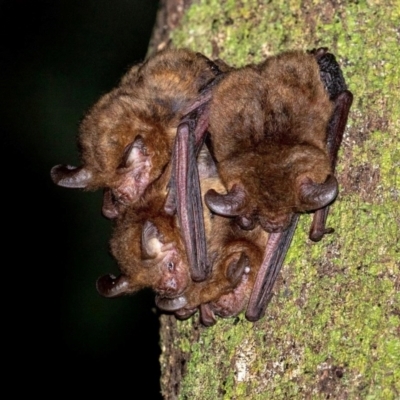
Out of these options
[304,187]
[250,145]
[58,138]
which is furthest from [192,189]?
[58,138]

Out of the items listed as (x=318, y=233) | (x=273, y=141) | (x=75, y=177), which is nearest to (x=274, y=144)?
(x=273, y=141)

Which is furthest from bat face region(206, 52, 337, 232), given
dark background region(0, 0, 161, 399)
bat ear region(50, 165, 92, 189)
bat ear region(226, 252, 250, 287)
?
dark background region(0, 0, 161, 399)

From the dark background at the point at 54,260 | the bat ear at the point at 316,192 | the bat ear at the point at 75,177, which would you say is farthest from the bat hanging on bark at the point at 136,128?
the dark background at the point at 54,260

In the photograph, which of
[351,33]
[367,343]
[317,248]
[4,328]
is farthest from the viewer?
[4,328]

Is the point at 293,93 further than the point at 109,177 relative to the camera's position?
No

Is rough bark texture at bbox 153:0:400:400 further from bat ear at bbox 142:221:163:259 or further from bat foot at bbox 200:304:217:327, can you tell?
bat ear at bbox 142:221:163:259

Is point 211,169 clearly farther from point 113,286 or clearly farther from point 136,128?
point 113,286

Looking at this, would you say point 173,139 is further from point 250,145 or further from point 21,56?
point 21,56

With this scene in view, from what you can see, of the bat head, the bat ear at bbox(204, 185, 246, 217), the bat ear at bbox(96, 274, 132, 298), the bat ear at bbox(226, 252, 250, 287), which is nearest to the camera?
the bat ear at bbox(204, 185, 246, 217)

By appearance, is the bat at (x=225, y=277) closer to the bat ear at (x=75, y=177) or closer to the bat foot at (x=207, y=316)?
the bat foot at (x=207, y=316)
